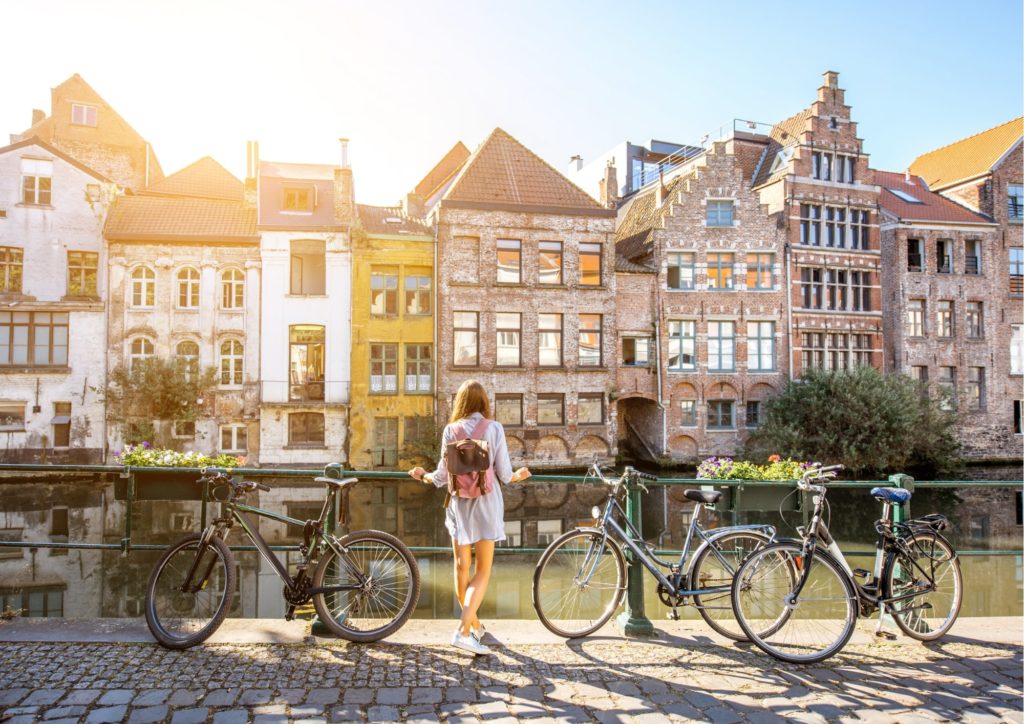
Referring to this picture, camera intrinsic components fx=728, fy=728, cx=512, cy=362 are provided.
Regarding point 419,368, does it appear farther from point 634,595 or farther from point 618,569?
point 634,595

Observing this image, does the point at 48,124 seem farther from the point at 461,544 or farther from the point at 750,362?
the point at 461,544

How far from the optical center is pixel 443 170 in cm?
3981

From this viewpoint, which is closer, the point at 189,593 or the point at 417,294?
the point at 189,593

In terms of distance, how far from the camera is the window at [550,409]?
28.0 meters

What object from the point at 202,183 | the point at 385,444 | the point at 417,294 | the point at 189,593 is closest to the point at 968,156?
the point at 417,294

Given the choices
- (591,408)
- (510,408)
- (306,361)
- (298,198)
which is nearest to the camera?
(306,361)

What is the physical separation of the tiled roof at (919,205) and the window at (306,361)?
2513 centimetres

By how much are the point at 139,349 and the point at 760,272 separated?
24145mm

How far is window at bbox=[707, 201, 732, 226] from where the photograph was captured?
2981 cm

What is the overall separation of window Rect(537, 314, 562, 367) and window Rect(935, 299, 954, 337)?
17.4m

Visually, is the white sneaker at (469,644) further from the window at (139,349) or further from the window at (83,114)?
the window at (83,114)

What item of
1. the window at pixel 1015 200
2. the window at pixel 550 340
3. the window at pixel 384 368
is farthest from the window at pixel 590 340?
the window at pixel 1015 200

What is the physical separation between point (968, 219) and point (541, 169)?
1954 centimetres

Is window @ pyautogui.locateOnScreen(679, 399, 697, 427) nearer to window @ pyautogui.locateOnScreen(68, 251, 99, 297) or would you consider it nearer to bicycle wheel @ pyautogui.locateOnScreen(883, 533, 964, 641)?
window @ pyautogui.locateOnScreen(68, 251, 99, 297)
